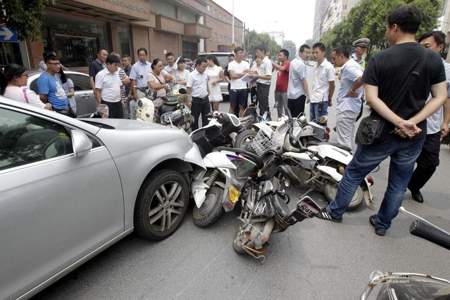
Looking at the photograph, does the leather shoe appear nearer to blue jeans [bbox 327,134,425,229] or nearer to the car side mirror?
blue jeans [bbox 327,134,425,229]

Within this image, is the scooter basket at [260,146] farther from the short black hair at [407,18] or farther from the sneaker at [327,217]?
the short black hair at [407,18]

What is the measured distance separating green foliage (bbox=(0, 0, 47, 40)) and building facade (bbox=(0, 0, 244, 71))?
1005mm

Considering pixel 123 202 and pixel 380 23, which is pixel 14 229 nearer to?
pixel 123 202

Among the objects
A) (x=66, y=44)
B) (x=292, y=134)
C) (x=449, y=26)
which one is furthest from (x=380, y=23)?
(x=292, y=134)

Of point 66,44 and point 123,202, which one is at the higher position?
point 66,44

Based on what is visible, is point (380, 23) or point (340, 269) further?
point (380, 23)

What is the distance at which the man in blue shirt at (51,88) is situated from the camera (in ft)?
14.7

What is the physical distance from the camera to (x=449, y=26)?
28688mm

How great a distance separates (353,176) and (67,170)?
2460 mm

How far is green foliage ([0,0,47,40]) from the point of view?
4980 millimetres

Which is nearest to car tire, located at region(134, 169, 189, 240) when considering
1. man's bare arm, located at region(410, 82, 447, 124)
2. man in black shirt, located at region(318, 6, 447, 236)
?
man in black shirt, located at region(318, 6, 447, 236)

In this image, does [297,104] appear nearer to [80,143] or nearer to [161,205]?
[161,205]

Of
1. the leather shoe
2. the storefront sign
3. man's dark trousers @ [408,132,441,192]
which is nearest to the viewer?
man's dark trousers @ [408,132,441,192]

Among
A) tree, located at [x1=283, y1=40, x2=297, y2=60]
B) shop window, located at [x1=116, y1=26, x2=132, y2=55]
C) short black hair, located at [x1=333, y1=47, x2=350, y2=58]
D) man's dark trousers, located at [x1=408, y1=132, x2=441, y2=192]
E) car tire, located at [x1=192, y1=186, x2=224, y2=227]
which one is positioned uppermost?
tree, located at [x1=283, y1=40, x2=297, y2=60]
